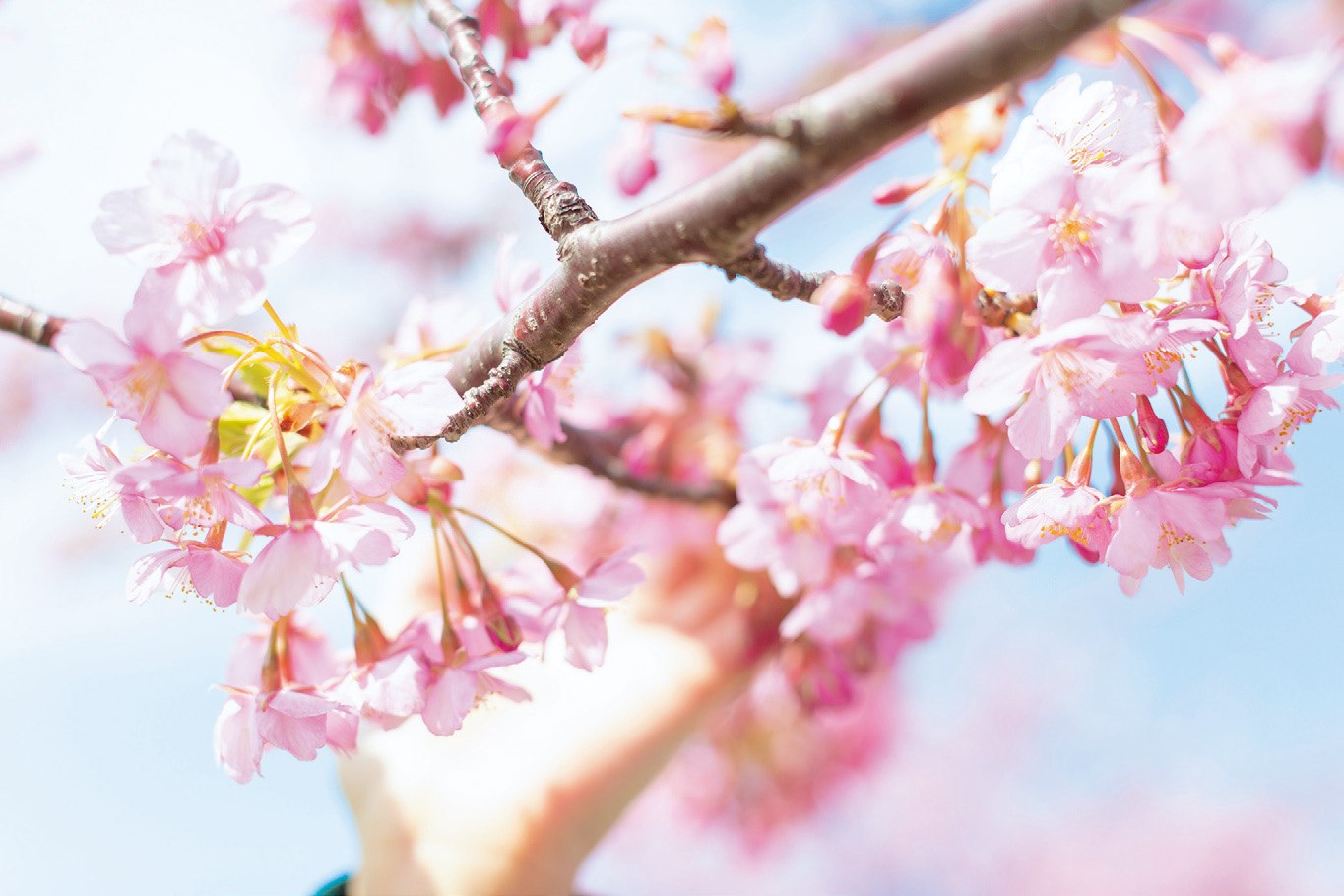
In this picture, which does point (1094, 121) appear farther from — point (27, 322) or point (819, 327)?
point (27, 322)

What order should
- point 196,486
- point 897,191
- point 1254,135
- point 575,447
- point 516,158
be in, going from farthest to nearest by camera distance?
point 575,447 < point 897,191 < point 516,158 < point 196,486 < point 1254,135

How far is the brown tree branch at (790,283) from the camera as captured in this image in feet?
Answer: 1.90

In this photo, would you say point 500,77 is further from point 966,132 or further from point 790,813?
point 790,813

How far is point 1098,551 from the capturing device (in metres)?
0.79

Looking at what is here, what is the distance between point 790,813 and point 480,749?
1.24m

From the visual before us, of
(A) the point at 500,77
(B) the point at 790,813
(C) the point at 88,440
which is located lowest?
(B) the point at 790,813

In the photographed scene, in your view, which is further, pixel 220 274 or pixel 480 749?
pixel 480 749

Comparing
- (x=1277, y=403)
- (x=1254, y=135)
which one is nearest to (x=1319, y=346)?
(x=1277, y=403)

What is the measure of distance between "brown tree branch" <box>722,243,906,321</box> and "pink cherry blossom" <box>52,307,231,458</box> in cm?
39

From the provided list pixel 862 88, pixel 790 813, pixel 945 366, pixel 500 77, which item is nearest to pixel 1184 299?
pixel 945 366

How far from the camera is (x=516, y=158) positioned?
2.30ft

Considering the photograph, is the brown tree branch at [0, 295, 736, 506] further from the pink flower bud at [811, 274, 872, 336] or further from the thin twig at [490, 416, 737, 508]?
the pink flower bud at [811, 274, 872, 336]

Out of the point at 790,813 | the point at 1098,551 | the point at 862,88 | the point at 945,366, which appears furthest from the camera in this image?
the point at 790,813

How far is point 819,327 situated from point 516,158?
0.31 meters
